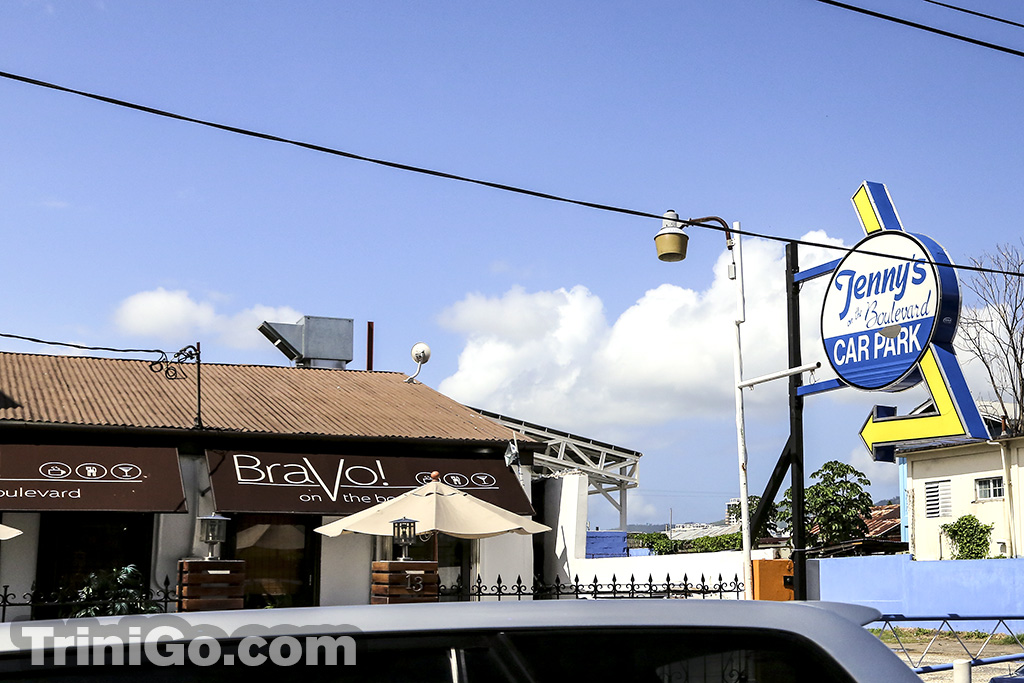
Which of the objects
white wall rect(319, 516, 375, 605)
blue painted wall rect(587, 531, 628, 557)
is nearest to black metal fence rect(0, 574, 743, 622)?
white wall rect(319, 516, 375, 605)

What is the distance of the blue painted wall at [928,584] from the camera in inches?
870

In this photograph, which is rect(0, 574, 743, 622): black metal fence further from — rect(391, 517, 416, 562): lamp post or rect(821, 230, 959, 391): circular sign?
rect(821, 230, 959, 391): circular sign

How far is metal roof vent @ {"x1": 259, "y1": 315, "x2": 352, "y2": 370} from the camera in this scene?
23.6 meters

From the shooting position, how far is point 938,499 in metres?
29.0

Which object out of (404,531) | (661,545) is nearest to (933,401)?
(404,531)

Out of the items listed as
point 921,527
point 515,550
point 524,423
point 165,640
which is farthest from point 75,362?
point 921,527

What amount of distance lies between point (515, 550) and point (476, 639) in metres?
17.0

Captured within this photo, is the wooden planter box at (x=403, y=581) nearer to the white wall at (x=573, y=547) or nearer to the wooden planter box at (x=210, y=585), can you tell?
the wooden planter box at (x=210, y=585)

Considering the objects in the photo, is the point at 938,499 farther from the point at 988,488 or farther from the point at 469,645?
the point at 469,645

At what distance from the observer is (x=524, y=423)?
3019cm

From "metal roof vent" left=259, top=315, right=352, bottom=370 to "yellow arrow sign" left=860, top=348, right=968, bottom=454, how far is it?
12785mm

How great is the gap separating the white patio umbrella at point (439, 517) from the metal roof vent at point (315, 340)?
10.4 m

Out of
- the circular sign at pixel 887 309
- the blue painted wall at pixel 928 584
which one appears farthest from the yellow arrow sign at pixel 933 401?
the blue painted wall at pixel 928 584

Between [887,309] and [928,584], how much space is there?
14.4 metres
